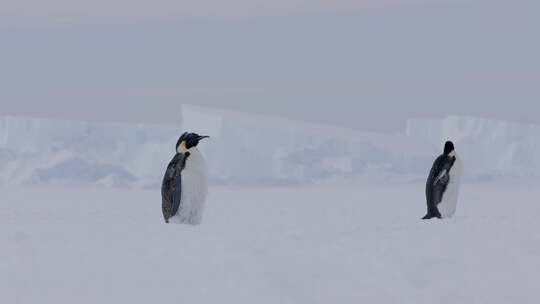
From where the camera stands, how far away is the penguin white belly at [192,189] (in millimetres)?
7523

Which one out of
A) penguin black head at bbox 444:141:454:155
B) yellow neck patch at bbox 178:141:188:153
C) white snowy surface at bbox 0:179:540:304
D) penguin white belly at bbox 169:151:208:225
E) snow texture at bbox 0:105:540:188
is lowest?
white snowy surface at bbox 0:179:540:304

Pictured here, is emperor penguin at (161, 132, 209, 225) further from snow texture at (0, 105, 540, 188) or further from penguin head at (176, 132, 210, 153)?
snow texture at (0, 105, 540, 188)

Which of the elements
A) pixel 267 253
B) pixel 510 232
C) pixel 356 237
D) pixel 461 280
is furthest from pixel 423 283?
pixel 510 232

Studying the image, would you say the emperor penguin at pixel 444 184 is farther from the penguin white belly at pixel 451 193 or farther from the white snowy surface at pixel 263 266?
the white snowy surface at pixel 263 266

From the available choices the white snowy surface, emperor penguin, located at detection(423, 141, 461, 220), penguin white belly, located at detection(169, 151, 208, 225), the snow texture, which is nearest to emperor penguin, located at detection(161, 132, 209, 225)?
penguin white belly, located at detection(169, 151, 208, 225)

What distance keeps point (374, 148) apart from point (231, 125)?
4.25 m

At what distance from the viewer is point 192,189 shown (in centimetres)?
753

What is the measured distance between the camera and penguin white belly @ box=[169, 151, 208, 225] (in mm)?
7523

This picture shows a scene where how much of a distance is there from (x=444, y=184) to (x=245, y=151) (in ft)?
44.9

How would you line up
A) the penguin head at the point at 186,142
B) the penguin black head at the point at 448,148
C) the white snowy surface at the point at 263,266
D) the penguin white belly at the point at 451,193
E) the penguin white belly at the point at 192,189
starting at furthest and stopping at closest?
the penguin black head at the point at 448,148 → the penguin white belly at the point at 451,193 → the penguin head at the point at 186,142 → the penguin white belly at the point at 192,189 → the white snowy surface at the point at 263,266

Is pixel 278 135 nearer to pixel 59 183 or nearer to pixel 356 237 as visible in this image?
pixel 59 183

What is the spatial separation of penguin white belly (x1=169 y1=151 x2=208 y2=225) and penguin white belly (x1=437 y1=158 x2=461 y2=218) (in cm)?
324

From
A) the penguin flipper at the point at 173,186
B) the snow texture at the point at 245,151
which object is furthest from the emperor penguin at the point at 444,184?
the snow texture at the point at 245,151

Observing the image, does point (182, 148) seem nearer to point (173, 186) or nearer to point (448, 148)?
point (173, 186)
